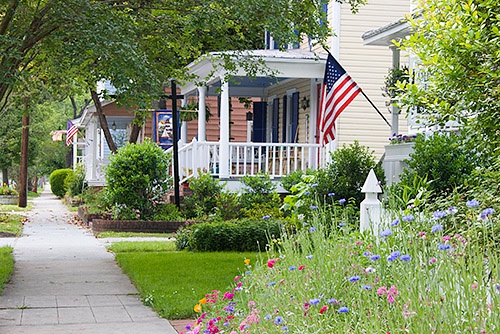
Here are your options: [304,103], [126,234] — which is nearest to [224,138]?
[126,234]

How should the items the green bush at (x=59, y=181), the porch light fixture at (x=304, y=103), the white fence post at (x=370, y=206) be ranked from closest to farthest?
the white fence post at (x=370, y=206) < the porch light fixture at (x=304, y=103) < the green bush at (x=59, y=181)

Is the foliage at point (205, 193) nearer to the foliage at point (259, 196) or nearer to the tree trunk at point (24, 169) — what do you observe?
the foliage at point (259, 196)

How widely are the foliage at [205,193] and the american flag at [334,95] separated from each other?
3.57 meters

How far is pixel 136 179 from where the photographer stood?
740 inches

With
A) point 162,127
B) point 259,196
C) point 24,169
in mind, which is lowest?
point 259,196

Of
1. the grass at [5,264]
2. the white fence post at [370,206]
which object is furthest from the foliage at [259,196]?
the white fence post at [370,206]

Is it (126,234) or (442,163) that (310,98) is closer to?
(126,234)

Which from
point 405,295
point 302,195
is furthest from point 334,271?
point 302,195

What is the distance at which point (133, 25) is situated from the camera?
13430mm

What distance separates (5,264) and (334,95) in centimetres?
718

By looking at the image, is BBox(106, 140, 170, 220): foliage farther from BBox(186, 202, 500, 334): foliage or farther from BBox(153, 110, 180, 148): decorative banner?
BBox(186, 202, 500, 334): foliage

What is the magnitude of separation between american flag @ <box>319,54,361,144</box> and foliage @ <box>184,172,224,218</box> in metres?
3.57

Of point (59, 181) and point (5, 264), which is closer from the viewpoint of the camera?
point (5, 264)

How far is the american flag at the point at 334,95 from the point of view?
1594 centimetres
